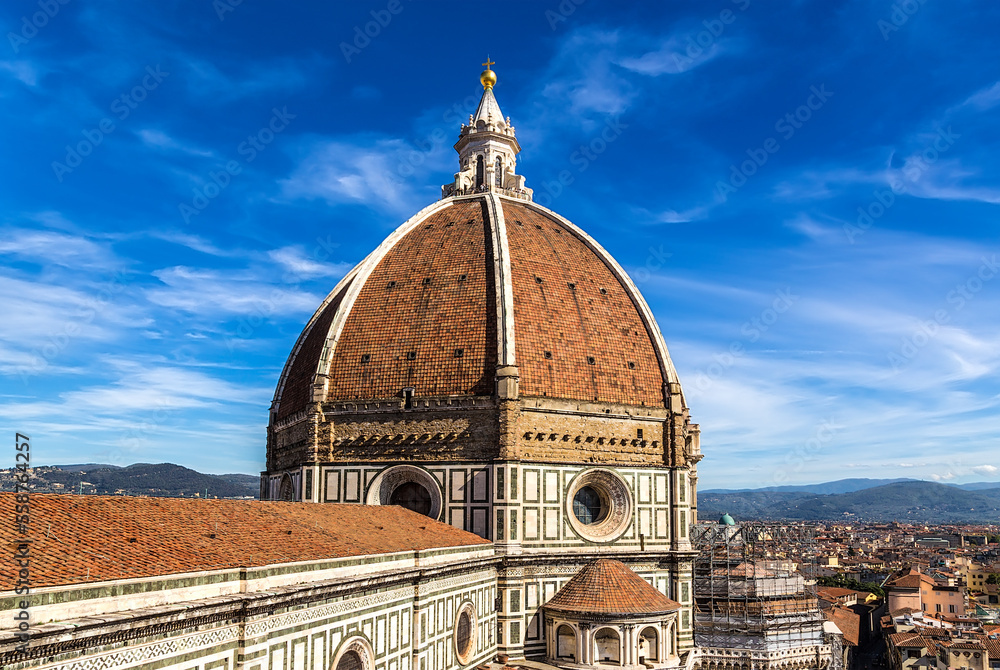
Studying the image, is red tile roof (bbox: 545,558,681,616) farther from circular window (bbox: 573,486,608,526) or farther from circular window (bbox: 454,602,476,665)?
circular window (bbox: 454,602,476,665)

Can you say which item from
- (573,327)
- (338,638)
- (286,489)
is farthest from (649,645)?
(286,489)

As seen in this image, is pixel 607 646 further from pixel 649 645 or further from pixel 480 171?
pixel 480 171

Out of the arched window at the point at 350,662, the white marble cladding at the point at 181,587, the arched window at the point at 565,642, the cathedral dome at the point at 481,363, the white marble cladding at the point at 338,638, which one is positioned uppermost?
the cathedral dome at the point at 481,363

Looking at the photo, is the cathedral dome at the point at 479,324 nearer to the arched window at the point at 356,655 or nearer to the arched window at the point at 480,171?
the arched window at the point at 480,171

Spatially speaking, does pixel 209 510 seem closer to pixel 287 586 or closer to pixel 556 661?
pixel 287 586

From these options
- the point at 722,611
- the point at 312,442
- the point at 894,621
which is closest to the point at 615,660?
the point at 722,611

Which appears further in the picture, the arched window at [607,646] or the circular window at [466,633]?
the arched window at [607,646]

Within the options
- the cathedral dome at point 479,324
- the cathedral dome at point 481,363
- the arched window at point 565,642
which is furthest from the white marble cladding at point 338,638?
the cathedral dome at point 479,324
